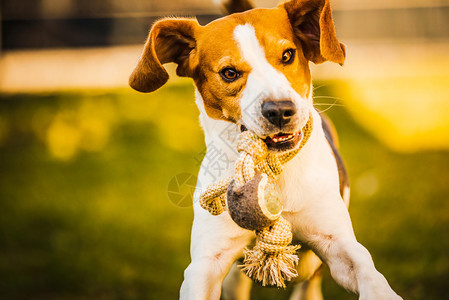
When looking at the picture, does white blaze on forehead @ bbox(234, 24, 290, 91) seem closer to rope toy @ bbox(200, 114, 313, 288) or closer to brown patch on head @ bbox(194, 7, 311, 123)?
brown patch on head @ bbox(194, 7, 311, 123)

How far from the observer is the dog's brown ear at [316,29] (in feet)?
9.60

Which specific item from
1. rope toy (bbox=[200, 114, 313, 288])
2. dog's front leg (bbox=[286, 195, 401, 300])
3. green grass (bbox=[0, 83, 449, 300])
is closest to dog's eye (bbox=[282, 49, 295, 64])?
rope toy (bbox=[200, 114, 313, 288])

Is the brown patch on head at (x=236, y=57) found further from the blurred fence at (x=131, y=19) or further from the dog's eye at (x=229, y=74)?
the blurred fence at (x=131, y=19)

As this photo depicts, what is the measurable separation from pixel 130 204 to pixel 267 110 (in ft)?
11.8

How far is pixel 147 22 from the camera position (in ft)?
40.7

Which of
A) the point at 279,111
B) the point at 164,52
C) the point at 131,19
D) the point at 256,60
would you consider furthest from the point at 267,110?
the point at 131,19

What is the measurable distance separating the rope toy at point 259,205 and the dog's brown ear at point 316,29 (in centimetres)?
43

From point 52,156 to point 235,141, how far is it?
4904mm

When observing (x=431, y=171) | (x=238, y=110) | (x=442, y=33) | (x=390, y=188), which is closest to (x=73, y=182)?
(x=390, y=188)

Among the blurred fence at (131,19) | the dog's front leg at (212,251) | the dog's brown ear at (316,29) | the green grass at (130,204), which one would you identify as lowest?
the green grass at (130,204)

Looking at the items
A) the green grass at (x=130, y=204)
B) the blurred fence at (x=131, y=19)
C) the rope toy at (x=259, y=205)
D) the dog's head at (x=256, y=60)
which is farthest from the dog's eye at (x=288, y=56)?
the blurred fence at (x=131, y=19)

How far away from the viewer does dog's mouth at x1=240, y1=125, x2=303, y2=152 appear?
8.91ft

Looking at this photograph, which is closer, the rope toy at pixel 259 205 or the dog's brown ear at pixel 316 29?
the rope toy at pixel 259 205

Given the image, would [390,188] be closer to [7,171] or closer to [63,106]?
[7,171]
